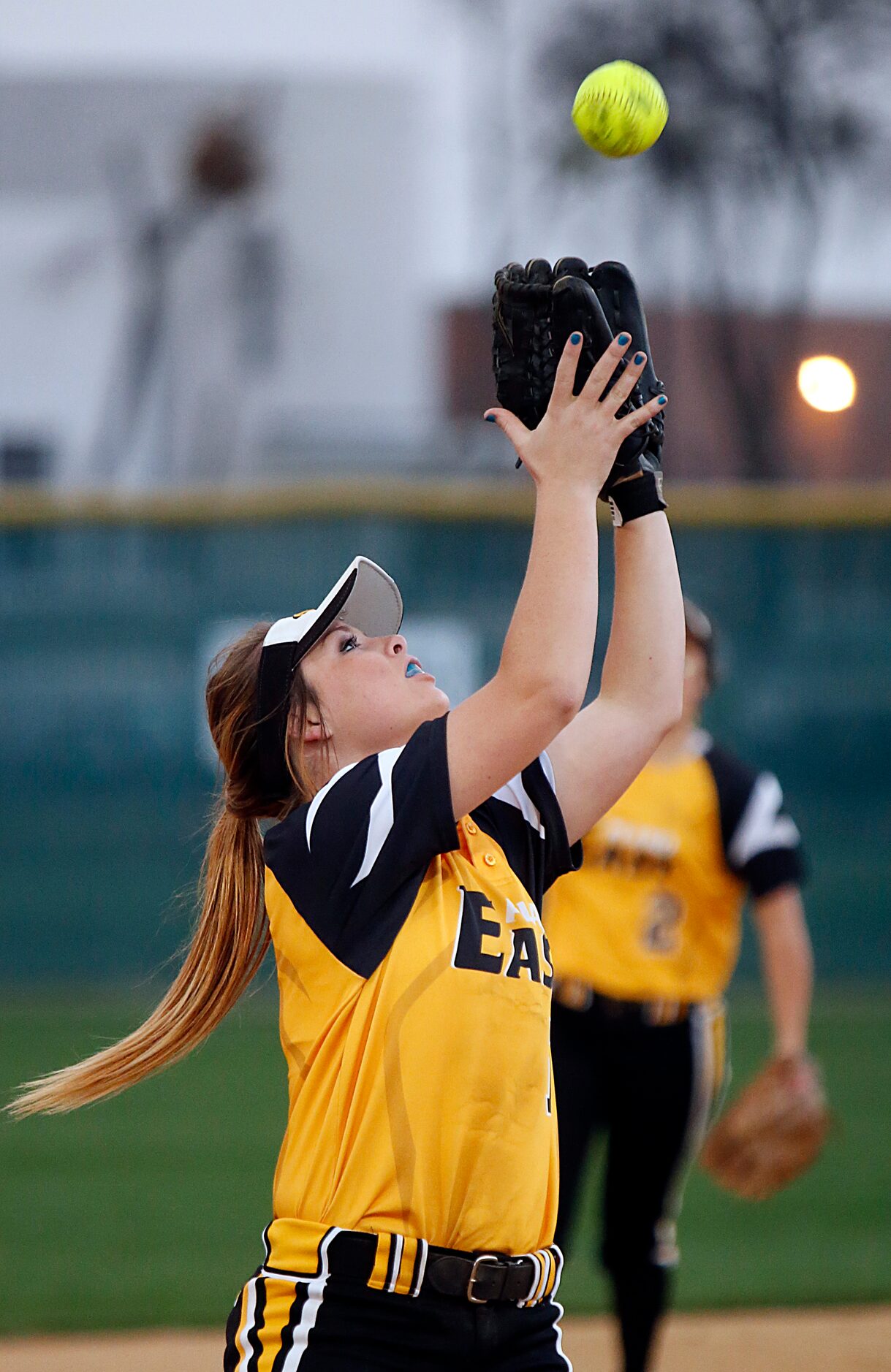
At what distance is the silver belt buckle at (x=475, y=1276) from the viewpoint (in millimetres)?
1729

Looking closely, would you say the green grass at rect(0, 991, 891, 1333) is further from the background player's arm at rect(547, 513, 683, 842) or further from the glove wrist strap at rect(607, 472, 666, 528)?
the glove wrist strap at rect(607, 472, 666, 528)

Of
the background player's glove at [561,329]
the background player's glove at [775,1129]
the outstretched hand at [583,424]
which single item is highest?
the background player's glove at [561,329]

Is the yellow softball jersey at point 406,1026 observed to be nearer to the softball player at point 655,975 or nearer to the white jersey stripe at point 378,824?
the white jersey stripe at point 378,824

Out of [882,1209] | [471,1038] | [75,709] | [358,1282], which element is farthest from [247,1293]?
[75,709]

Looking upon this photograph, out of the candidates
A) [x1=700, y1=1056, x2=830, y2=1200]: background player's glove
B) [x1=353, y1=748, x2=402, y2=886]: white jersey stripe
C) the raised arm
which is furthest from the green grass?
the raised arm

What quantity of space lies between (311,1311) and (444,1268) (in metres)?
0.16

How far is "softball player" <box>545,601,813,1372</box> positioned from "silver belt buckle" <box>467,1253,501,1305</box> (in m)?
1.81

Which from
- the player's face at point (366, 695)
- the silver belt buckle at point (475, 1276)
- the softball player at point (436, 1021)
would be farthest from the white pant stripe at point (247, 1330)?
the player's face at point (366, 695)

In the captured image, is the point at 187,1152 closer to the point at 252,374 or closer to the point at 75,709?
the point at 75,709

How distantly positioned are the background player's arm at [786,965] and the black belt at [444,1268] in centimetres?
208

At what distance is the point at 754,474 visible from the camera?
66.4 ft

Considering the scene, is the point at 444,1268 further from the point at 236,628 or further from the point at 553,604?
the point at 236,628

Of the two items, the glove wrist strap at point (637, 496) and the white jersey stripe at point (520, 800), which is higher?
the glove wrist strap at point (637, 496)

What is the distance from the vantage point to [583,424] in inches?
67.7
